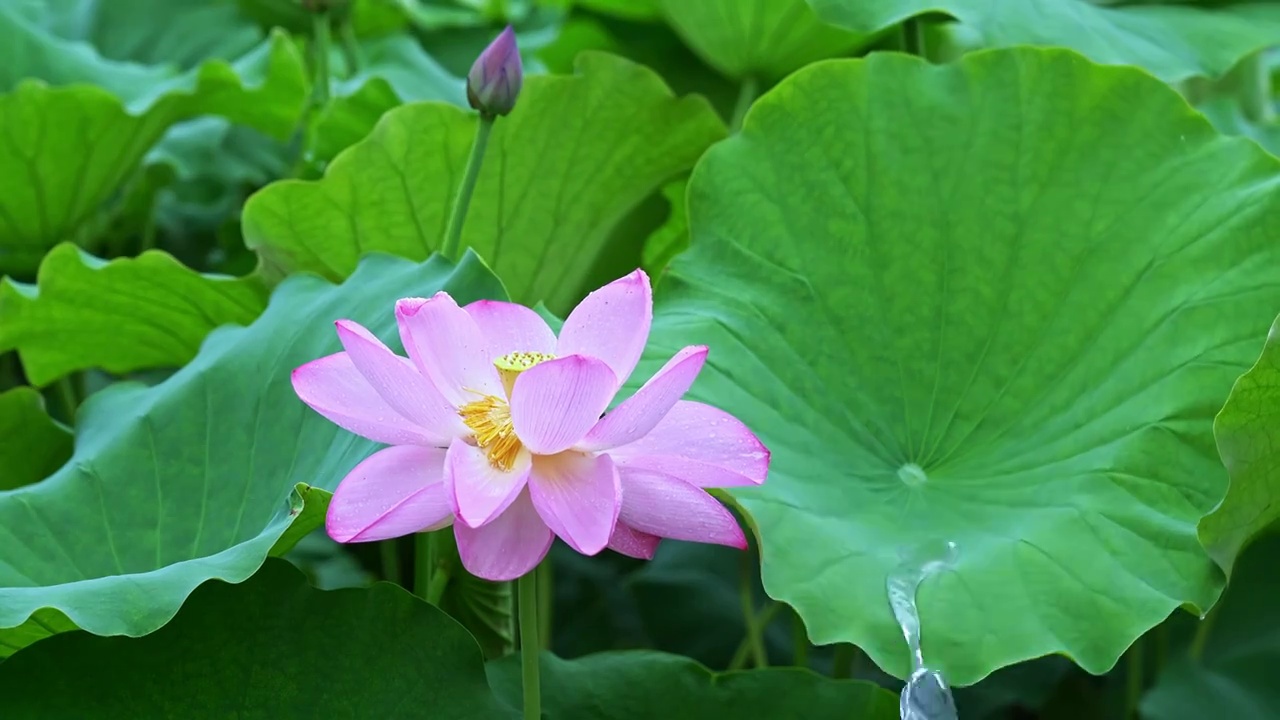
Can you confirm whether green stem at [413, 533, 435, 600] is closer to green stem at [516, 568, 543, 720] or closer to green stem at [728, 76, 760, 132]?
green stem at [516, 568, 543, 720]

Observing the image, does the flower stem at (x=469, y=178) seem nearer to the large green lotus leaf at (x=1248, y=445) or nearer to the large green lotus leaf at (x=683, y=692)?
the large green lotus leaf at (x=683, y=692)

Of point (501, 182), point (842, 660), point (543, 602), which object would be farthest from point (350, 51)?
point (842, 660)

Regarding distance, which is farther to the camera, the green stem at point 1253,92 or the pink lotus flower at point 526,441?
the green stem at point 1253,92

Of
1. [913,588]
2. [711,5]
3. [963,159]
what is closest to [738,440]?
[913,588]

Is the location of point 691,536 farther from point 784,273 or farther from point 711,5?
point 711,5

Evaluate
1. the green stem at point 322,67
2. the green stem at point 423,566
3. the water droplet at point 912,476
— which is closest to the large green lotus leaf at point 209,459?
the green stem at point 423,566

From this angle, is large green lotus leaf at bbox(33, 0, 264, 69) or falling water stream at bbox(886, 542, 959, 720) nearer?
falling water stream at bbox(886, 542, 959, 720)

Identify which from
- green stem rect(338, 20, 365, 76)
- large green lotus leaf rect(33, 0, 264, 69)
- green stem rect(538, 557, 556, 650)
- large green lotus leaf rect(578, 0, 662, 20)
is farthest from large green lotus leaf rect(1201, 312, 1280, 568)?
large green lotus leaf rect(33, 0, 264, 69)
